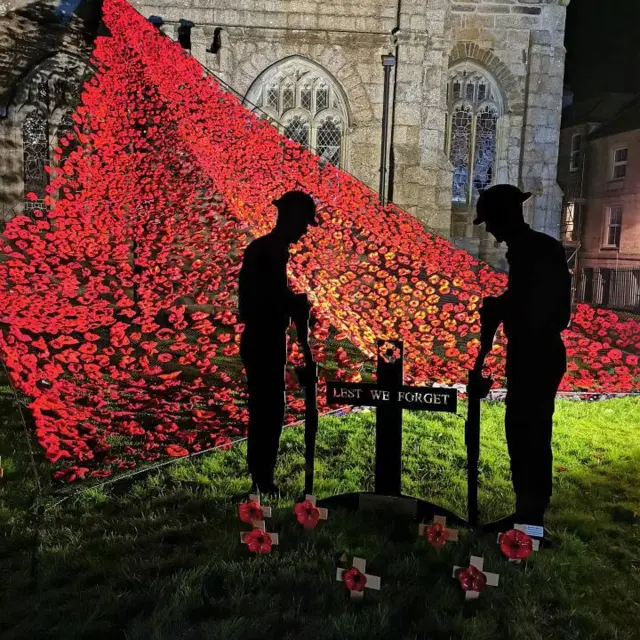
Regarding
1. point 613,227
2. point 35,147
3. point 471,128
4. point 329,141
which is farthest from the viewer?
point 613,227

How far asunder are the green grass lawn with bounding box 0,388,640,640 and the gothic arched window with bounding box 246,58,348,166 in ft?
33.8

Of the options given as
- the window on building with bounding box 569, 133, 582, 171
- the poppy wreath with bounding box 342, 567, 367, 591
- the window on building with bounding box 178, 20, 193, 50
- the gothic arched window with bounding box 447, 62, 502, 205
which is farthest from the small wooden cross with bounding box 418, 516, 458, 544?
→ the window on building with bounding box 569, 133, 582, 171

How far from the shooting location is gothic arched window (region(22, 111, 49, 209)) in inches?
547

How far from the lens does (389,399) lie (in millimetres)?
4598

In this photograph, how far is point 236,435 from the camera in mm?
6398

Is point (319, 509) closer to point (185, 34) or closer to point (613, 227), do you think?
point (185, 34)

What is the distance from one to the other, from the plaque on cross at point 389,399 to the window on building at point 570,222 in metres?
15.6

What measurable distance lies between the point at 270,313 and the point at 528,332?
1860mm

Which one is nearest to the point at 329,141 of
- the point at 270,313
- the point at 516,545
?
the point at 270,313

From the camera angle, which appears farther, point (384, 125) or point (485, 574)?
point (384, 125)

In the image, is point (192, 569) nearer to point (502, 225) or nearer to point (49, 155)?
point (502, 225)

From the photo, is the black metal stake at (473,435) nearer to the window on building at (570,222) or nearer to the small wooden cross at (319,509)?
the small wooden cross at (319,509)

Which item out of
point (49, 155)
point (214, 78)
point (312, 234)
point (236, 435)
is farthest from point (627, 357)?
point (49, 155)

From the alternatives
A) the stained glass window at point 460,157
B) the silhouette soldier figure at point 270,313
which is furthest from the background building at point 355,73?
the silhouette soldier figure at point 270,313
